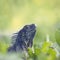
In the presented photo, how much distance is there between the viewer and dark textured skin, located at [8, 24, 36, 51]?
1.32 m

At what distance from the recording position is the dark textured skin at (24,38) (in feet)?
4.33

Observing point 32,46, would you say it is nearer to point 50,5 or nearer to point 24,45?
point 24,45

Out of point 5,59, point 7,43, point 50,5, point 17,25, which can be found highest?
point 50,5

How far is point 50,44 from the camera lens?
1.32 m

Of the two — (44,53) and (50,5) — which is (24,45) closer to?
(44,53)

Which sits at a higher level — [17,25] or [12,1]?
[12,1]

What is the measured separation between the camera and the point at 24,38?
1328 millimetres

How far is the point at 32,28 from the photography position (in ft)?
4.37

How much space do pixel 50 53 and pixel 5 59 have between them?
337mm

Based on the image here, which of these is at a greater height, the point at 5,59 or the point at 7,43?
the point at 7,43

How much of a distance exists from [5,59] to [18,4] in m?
0.43

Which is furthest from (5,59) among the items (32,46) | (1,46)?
(32,46)

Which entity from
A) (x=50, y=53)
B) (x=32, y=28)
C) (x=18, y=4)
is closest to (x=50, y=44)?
(x=50, y=53)

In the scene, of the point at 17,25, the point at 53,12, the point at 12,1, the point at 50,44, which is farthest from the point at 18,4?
the point at 50,44
